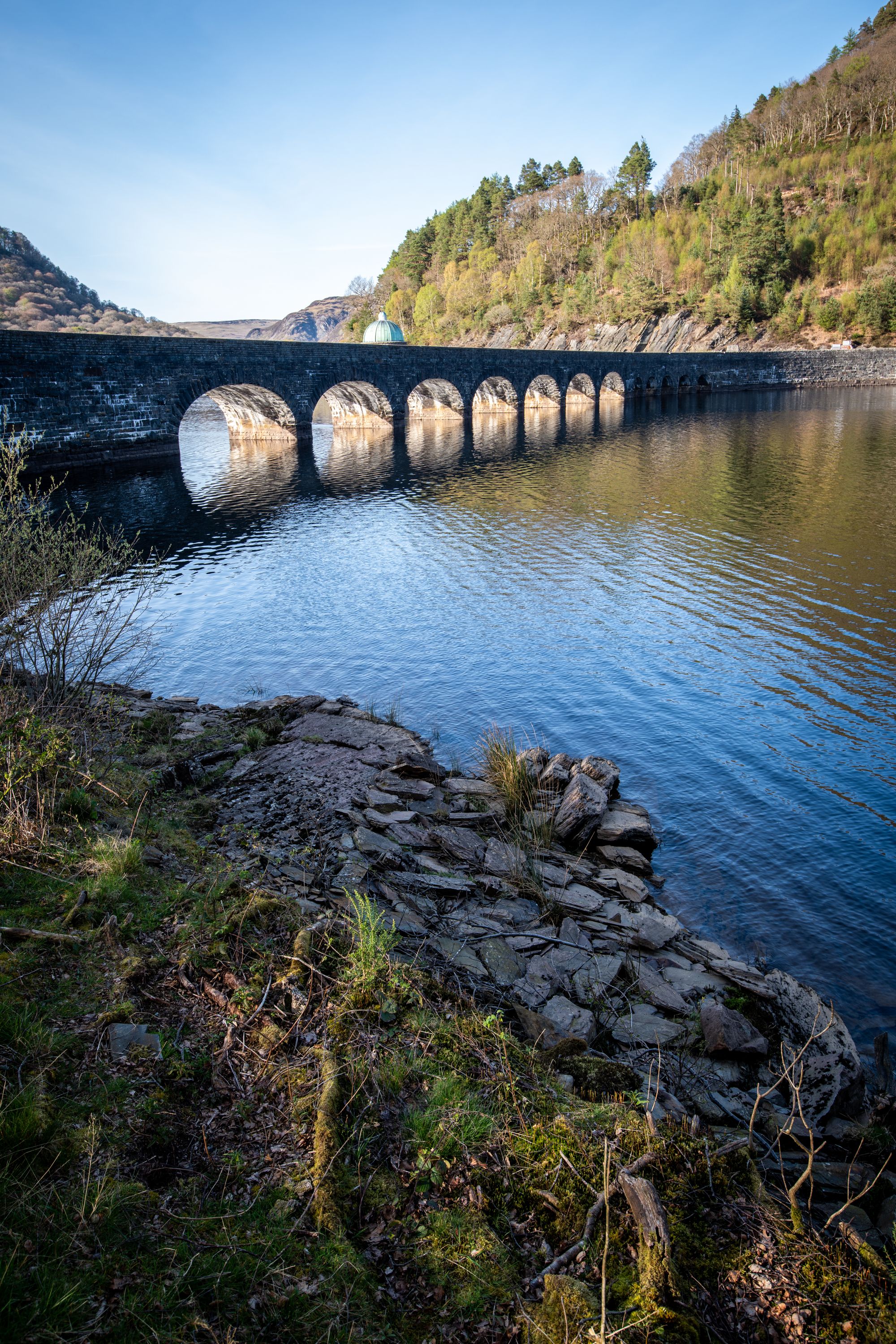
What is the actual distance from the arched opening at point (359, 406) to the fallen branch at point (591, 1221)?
48.8 metres

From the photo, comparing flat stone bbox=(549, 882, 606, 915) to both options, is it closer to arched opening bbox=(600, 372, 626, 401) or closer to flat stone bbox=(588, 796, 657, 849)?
flat stone bbox=(588, 796, 657, 849)

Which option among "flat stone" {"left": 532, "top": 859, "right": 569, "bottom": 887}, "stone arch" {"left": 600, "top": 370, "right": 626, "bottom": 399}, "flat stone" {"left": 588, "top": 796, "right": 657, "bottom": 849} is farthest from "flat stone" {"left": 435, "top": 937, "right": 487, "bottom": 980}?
"stone arch" {"left": 600, "top": 370, "right": 626, "bottom": 399}

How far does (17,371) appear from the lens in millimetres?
27328

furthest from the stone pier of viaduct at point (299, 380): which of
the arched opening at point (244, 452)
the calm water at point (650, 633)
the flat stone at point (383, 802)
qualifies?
the flat stone at point (383, 802)

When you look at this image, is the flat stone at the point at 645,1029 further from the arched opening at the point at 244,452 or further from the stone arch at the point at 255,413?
the stone arch at the point at 255,413

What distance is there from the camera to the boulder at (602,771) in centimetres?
885

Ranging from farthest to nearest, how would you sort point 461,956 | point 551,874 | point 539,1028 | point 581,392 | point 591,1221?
point 581,392 < point 551,874 < point 461,956 < point 539,1028 < point 591,1221

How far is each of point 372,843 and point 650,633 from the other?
953 centimetres

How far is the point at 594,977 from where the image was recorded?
5.62 m

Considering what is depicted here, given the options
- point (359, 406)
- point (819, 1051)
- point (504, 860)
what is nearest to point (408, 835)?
point (504, 860)

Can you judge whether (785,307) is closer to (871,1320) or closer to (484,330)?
(484,330)

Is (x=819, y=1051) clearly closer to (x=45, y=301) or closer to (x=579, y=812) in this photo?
(x=579, y=812)

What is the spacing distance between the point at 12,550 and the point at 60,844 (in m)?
3.13

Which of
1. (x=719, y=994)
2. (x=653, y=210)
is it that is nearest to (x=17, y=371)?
(x=719, y=994)
